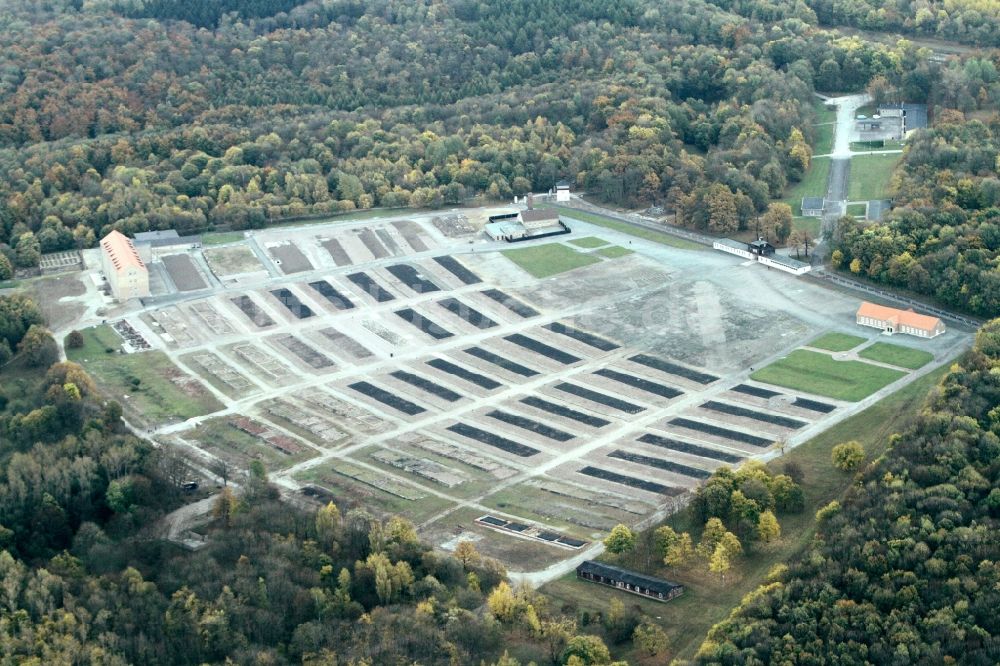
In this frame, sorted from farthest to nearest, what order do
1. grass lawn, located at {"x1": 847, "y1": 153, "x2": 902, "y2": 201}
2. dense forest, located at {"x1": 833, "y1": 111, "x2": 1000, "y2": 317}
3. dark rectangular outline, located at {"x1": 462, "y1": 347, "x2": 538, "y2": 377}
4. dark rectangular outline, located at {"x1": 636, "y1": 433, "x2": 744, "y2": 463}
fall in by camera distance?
grass lawn, located at {"x1": 847, "y1": 153, "x2": 902, "y2": 201}, dense forest, located at {"x1": 833, "y1": 111, "x2": 1000, "y2": 317}, dark rectangular outline, located at {"x1": 462, "y1": 347, "x2": 538, "y2": 377}, dark rectangular outline, located at {"x1": 636, "y1": 433, "x2": 744, "y2": 463}

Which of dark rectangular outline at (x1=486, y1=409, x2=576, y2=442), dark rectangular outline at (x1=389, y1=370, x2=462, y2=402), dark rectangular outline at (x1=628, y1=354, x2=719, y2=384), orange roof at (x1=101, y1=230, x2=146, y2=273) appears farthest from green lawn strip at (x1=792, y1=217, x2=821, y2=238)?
orange roof at (x1=101, y1=230, x2=146, y2=273)

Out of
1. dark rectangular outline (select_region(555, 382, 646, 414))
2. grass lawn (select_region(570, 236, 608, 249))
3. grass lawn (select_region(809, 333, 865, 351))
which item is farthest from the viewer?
grass lawn (select_region(570, 236, 608, 249))

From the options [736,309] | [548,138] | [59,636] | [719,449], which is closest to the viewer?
[59,636]

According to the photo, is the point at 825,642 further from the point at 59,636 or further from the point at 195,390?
the point at 195,390

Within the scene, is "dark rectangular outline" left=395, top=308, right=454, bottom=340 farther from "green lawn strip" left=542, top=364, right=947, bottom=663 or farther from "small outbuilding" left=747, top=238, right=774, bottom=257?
"green lawn strip" left=542, top=364, right=947, bottom=663

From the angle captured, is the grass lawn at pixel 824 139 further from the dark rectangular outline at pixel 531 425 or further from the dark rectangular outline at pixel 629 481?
the dark rectangular outline at pixel 629 481

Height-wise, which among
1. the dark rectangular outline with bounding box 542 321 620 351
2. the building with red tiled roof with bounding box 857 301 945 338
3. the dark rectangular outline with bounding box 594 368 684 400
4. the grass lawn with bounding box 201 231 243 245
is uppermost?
the building with red tiled roof with bounding box 857 301 945 338

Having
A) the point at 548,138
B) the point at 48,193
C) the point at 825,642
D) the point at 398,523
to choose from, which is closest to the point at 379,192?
the point at 548,138
